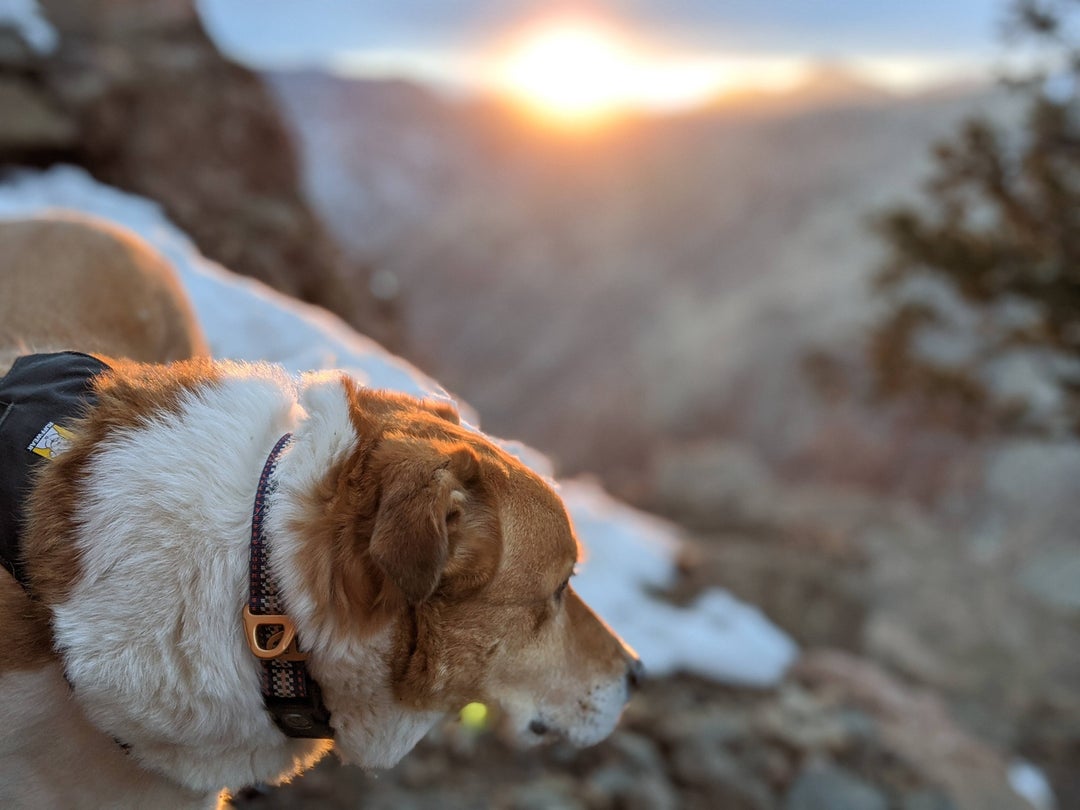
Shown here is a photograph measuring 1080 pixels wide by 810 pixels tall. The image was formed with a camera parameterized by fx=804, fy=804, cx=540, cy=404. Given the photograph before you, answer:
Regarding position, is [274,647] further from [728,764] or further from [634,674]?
[728,764]

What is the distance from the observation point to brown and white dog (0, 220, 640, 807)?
1.74 meters

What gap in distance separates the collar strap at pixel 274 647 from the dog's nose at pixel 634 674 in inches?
38.6

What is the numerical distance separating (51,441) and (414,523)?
3.10ft

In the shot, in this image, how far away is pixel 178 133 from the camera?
7.11 meters

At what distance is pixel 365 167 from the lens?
32156 mm

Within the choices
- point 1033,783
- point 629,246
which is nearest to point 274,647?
point 1033,783

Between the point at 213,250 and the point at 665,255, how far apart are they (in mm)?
25375

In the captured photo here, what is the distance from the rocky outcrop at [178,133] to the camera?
6.41 meters

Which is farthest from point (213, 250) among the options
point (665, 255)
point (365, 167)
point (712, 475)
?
point (365, 167)

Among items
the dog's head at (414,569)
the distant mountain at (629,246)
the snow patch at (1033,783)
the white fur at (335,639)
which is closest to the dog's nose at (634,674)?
the dog's head at (414,569)

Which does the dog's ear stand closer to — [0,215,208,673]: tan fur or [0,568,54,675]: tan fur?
[0,568,54,675]: tan fur

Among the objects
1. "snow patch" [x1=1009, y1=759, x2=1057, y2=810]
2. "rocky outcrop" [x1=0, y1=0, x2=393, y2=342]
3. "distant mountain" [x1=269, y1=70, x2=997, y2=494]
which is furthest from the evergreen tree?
"distant mountain" [x1=269, y1=70, x2=997, y2=494]

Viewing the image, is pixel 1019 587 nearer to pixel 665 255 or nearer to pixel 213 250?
pixel 213 250

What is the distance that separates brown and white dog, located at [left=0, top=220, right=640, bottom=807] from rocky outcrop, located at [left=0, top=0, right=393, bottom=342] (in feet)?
16.1
